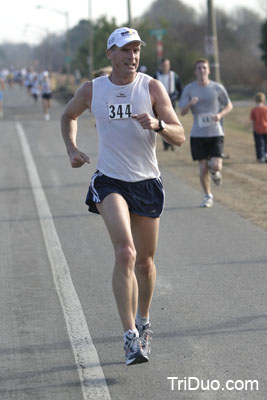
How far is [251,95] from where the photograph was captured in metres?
58.0

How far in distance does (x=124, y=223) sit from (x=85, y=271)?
115 inches

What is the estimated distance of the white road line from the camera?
Answer: 16.5ft

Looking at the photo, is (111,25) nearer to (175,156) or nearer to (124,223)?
(175,156)

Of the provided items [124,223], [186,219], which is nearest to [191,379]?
[124,223]

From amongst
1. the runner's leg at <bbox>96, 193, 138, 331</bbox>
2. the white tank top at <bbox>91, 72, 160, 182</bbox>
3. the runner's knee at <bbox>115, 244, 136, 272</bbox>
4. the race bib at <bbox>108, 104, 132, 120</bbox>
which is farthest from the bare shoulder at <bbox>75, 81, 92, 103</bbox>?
the runner's knee at <bbox>115, 244, 136, 272</bbox>

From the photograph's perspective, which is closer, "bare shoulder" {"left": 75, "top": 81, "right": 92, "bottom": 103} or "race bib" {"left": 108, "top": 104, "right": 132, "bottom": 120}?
"race bib" {"left": 108, "top": 104, "right": 132, "bottom": 120}

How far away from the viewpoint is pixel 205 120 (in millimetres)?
12078

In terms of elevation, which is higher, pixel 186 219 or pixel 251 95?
pixel 186 219

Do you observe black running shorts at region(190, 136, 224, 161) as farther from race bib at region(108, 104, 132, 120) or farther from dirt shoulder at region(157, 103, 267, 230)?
race bib at region(108, 104, 132, 120)

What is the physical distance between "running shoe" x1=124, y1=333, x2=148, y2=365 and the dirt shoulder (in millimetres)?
5442

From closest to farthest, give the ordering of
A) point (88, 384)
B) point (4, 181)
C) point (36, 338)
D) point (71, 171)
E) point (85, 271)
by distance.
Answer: point (88, 384), point (36, 338), point (85, 271), point (4, 181), point (71, 171)

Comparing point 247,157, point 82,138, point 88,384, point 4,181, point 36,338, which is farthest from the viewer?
point 82,138

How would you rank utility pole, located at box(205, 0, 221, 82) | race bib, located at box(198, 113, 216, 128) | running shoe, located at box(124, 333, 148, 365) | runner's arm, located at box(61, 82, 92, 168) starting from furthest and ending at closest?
utility pole, located at box(205, 0, 221, 82) → race bib, located at box(198, 113, 216, 128) → runner's arm, located at box(61, 82, 92, 168) → running shoe, located at box(124, 333, 148, 365)

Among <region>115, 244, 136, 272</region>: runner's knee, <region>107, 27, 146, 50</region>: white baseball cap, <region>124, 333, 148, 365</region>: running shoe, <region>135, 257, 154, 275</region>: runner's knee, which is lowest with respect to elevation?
<region>124, 333, 148, 365</region>: running shoe
